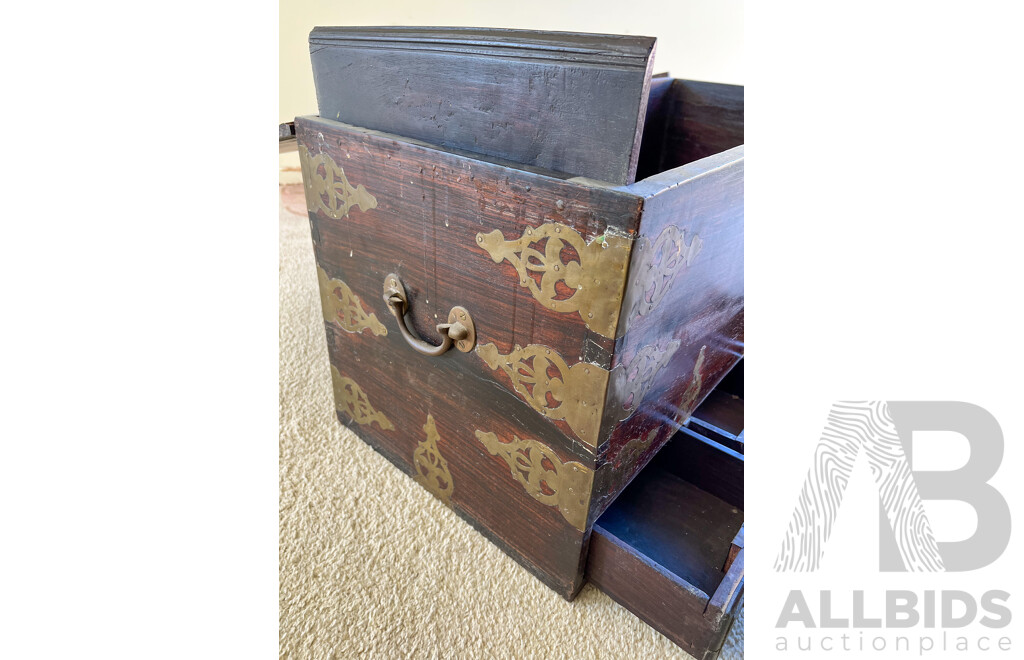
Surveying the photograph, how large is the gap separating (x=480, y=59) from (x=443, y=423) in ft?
1.52

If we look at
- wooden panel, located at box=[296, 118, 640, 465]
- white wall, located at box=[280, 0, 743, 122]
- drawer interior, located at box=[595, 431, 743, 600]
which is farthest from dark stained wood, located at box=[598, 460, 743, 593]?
white wall, located at box=[280, 0, 743, 122]

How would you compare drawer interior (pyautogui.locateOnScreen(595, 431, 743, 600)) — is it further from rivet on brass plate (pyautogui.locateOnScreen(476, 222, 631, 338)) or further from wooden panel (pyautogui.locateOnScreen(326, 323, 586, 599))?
rivet on brass plate (pyautogui.locateOnScreen(476, 222, 631, 338))

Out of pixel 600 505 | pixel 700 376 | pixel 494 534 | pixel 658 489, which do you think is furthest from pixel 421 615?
pixel 700 376

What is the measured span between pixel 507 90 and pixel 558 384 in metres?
0.29

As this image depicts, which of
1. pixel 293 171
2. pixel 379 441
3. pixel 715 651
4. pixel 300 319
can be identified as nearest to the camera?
pixel 715 651

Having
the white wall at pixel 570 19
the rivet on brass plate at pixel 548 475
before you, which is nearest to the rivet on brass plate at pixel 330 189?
the rivet on brass plate at pixel 548 475

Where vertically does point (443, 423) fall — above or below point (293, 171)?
below

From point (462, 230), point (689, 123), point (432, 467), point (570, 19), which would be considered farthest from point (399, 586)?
point (570, 19)

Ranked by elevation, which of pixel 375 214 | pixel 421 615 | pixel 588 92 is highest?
pixel 588 92

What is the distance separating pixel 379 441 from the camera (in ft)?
3.16

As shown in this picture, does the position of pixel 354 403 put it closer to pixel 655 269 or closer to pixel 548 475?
pixel 548 475

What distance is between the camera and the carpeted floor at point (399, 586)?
701 mm

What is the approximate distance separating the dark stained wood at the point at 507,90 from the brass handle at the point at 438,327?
0.60 feet

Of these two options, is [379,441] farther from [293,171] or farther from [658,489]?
[293,171]
